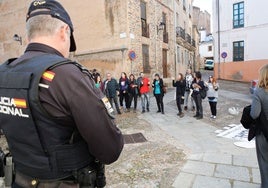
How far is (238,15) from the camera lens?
23219 millimetres

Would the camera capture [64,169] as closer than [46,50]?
Yes

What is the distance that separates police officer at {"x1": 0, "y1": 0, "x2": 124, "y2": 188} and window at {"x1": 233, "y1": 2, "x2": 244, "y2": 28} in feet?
78.0

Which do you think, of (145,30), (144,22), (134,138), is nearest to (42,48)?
(134,138)

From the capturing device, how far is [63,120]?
1.54m

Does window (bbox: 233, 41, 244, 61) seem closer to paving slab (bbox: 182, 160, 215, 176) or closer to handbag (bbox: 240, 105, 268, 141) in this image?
paving slab (bbox: 182, 160, 215, 176)

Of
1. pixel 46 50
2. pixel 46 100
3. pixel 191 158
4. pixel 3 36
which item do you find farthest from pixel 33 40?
pixel 3 36

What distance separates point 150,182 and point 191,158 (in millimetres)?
1363

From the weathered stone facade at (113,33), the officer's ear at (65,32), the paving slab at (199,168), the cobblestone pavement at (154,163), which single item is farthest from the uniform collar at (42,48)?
the weathered stone facade at (113,33)

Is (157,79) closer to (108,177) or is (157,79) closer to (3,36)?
(108,177)

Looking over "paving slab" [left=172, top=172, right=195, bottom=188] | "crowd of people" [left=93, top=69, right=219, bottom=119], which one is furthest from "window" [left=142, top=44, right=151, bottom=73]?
"paving slab" [left=172, top=172, right=195, bottom=188]

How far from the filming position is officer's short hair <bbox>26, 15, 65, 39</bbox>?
1658 mm

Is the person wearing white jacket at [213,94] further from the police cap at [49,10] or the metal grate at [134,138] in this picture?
the police cap at [49,10]

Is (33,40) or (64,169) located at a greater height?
(33,40)

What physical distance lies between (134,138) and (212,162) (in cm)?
258
